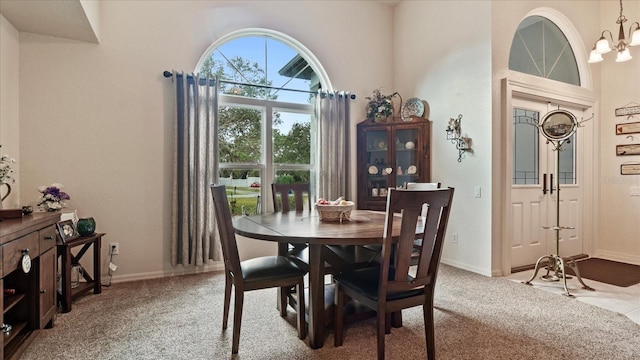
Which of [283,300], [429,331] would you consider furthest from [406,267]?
[283,300]

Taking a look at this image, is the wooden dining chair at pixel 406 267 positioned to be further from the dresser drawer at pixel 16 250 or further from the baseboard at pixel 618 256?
the baseboard at pixel 618 256

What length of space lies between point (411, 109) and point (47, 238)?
4.13 metres

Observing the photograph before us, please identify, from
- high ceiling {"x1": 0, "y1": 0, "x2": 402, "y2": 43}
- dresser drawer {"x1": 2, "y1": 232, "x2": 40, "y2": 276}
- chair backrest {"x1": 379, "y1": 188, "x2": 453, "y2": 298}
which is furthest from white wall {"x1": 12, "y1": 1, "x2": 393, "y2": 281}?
chair backrest {"x1": 379, "y1": 188, "x2": 453, "y2": 298}

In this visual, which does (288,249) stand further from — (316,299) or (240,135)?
(240,135)

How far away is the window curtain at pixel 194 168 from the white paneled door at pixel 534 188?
3.37m

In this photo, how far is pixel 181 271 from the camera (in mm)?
3654

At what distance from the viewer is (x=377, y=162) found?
4656 millimetres

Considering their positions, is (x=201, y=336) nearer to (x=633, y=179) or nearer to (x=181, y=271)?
(x=181, y=271)

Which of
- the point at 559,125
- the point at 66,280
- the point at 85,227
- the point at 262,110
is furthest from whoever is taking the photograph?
the point at 262,110

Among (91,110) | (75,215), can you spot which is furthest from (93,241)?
(91,110)

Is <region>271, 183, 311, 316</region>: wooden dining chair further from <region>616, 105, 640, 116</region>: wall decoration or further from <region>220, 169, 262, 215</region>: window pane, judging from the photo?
<region>616, 105, 640, 116</region>: wall decoration

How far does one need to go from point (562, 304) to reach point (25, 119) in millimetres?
4993

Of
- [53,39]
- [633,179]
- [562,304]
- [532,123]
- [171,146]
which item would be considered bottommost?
[562,304]

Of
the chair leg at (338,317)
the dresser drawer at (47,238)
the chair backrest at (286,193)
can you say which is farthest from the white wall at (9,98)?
the chair leg at (338,317)
